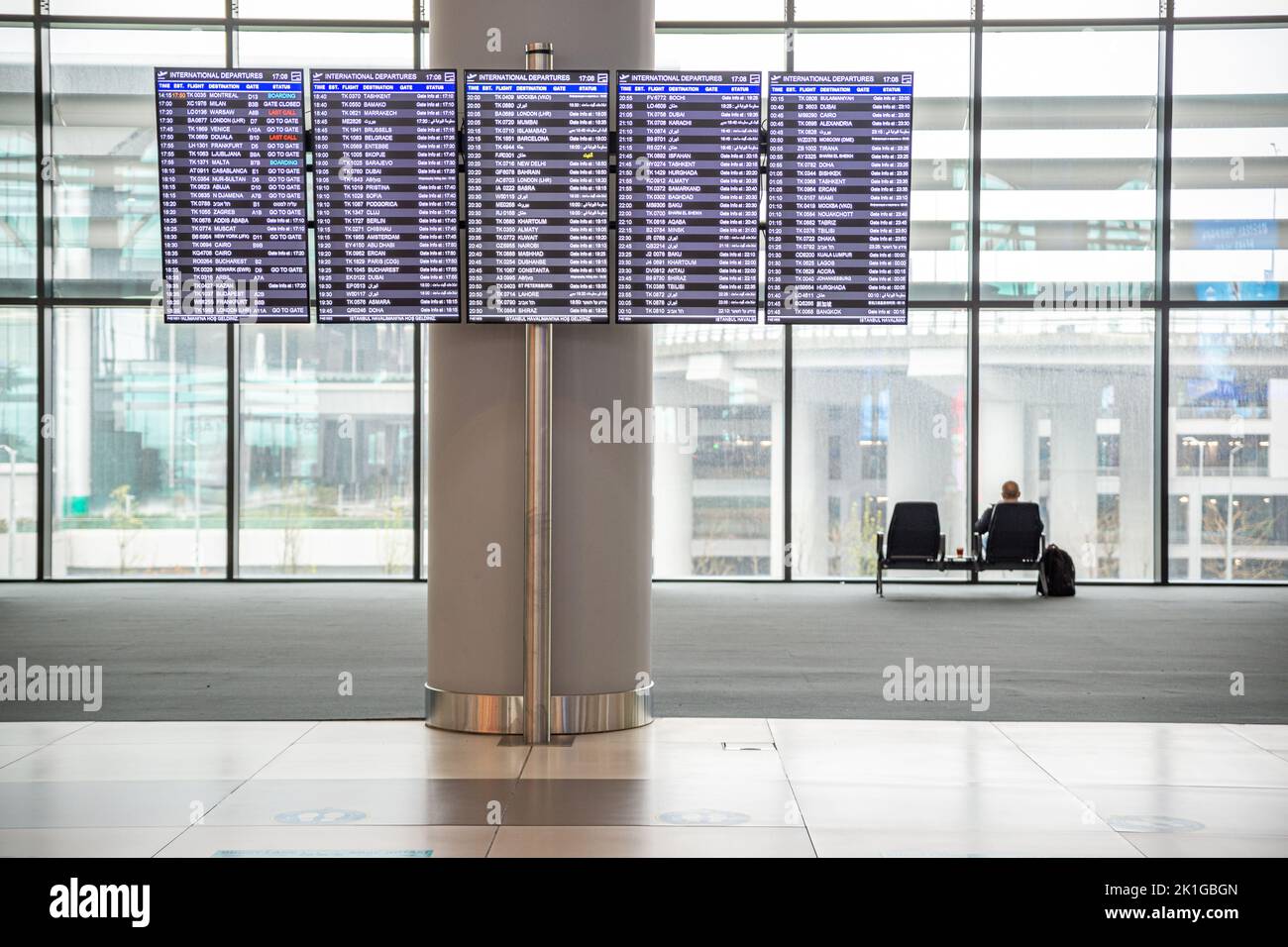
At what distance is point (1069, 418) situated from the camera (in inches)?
543

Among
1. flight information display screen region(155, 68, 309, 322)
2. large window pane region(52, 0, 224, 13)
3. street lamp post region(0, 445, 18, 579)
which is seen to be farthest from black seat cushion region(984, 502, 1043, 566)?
street lamp post region(0, 445, 18, 579)

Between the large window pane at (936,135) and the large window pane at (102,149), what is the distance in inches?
286

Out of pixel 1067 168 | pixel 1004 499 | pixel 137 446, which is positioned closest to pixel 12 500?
pixel 137 446

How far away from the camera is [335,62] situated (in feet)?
45.2

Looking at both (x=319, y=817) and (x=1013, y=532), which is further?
(x=1013, y=532)

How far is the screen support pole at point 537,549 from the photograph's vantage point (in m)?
5.28

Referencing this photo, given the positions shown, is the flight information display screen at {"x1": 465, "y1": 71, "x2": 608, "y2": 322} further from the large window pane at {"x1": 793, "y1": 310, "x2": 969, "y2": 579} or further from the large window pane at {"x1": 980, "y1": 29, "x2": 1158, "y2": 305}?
the large window pane at {"x1": 980, "y1": 29, "x2": 1158, "y2": 305}

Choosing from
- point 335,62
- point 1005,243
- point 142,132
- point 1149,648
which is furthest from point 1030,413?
point 142,132

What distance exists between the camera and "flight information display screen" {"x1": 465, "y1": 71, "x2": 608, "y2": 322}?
537 centimetres

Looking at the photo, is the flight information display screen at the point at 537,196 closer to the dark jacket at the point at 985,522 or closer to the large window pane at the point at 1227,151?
the dark jacket at the point at 985,522

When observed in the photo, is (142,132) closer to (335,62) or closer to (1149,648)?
(335,62)

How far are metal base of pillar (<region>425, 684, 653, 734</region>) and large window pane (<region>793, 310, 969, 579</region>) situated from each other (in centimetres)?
841

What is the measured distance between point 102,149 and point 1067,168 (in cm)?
1090

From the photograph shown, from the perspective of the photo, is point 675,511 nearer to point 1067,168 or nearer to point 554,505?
point 1067,168
